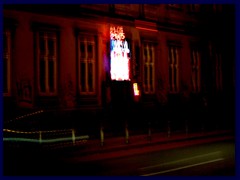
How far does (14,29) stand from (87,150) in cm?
655

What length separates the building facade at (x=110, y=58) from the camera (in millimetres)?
19500

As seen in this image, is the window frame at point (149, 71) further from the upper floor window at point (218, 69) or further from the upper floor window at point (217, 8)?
the upper floor window at point (217, 8)

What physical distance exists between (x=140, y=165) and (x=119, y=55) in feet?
36.1

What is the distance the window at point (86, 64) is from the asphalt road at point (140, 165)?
6.51 m

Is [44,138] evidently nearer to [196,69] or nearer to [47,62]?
[47,62]

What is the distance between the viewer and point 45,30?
2034 cm

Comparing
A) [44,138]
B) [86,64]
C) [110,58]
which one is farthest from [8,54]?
[110,58]

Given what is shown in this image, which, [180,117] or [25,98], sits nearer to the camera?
[25,98]

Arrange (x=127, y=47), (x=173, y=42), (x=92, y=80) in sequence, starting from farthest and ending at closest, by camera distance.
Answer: (x=173, y=42) < (x=127, y=47) < (x=92, y=80)

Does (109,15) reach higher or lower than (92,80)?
higher

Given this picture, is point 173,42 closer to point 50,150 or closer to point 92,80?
point 92,80

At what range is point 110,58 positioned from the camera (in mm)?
23344

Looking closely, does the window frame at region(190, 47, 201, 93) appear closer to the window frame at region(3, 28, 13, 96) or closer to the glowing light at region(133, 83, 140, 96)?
the glowing light at region(133, 83, 140, 96)

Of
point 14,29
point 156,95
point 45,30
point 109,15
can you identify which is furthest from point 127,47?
point 14,29
